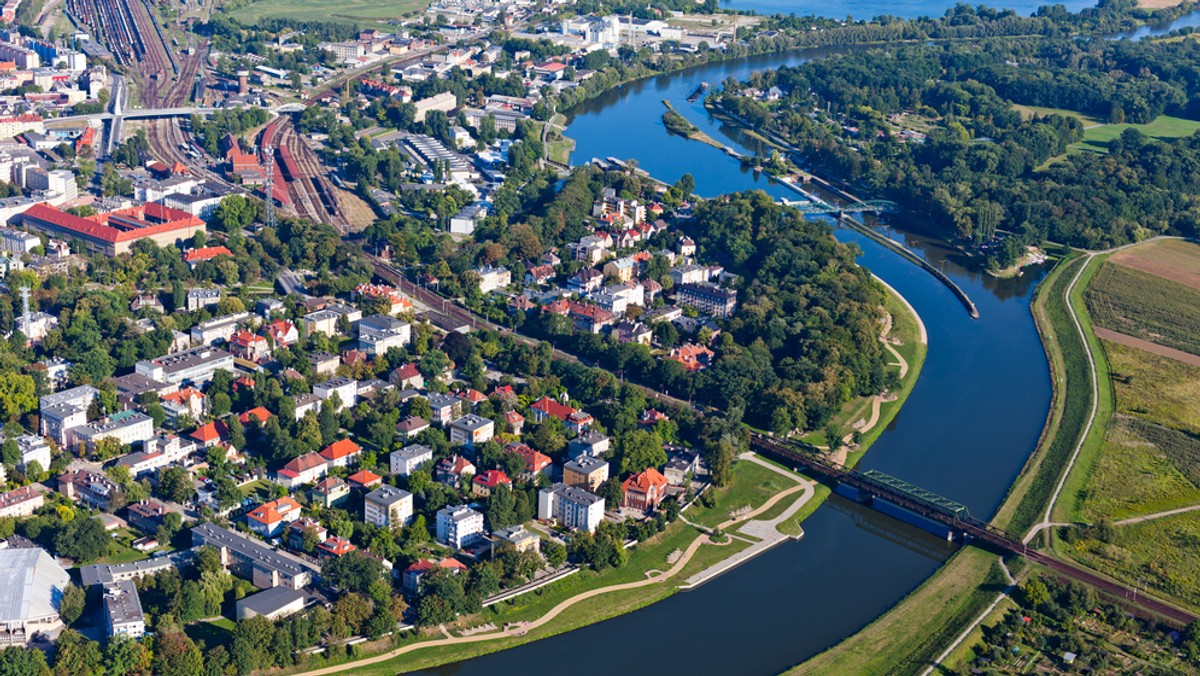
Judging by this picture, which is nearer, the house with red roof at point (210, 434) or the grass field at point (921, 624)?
the grass field at point (921, 624)

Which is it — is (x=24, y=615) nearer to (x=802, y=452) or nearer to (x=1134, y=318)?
(x=802, y=452)

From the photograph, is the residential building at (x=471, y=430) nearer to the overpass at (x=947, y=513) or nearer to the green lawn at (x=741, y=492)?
the green lawn at (x=741, y=492)

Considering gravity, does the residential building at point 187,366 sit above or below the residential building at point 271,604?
above

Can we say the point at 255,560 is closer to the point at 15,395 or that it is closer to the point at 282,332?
the point at 15,395

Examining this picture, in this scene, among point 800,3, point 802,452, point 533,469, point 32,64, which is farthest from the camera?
point 800,3

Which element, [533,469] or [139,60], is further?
[139,60]

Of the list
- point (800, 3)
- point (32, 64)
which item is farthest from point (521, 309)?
point (800, 3)

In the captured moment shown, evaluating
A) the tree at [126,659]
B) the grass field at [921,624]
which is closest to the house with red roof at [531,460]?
the grass field at [921,624]
